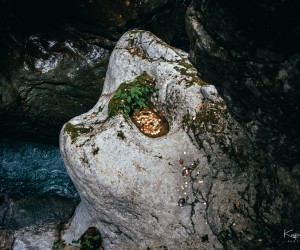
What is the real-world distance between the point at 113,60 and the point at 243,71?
13.6 ft

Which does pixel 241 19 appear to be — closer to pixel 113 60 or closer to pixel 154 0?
pixel 113 60

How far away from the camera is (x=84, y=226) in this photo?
21.4 ft

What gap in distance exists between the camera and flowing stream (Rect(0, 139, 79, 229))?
7734mm

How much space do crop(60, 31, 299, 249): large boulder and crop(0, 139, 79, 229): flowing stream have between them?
2530mm

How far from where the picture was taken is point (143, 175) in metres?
5.50

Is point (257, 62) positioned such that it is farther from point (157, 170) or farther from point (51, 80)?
point (51, 80)

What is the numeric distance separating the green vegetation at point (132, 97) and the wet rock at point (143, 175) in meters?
0.20

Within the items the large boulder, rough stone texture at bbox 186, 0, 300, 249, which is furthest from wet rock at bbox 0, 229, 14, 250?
rough stone texture at bbox 186, 0, 300, 249

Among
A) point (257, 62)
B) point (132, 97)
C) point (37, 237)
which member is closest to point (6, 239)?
point (37, 237)

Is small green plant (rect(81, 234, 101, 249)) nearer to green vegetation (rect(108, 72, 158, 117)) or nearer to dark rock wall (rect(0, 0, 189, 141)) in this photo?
green vegetation (rect(108, 72, 158, 117))

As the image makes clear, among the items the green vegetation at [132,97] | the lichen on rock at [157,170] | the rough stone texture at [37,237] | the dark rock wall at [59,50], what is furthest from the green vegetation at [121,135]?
the dark rock wall at [59,50]

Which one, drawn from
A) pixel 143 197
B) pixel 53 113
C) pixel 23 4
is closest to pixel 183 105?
pixel 143 197

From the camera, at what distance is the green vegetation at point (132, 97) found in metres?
6.12

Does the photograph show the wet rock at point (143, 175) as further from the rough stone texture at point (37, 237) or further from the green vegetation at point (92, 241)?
the rough stone texture at point (37, 237)
